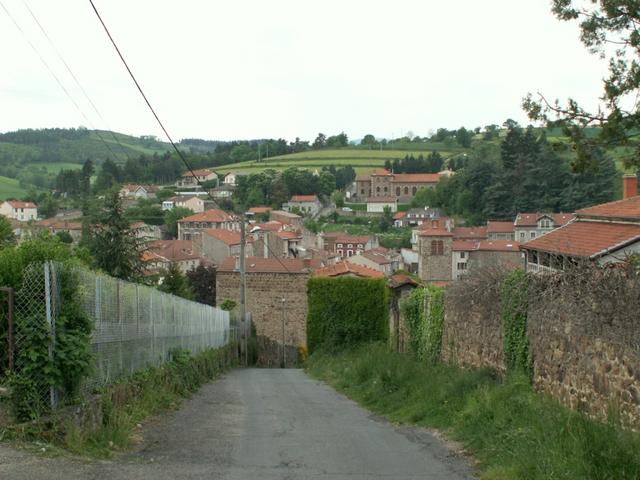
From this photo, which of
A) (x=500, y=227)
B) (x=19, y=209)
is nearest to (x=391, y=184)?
(x=19, y=209)

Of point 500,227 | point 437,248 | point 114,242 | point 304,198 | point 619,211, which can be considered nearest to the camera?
point 619,211

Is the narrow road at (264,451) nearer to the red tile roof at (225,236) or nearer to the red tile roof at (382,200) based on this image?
the red tile roof at (225,236)

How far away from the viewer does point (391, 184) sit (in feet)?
524

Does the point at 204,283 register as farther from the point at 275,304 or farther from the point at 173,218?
the point at 173,218

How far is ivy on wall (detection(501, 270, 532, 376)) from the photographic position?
471 inches

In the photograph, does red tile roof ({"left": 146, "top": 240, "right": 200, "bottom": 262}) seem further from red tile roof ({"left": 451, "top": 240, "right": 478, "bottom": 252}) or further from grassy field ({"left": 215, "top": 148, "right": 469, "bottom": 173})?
grassy field ({"left": 215, "top": 148, "right": 469, "bottom": 173})

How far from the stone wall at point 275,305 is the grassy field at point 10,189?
257 ft

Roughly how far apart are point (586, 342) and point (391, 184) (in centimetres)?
→ 15084

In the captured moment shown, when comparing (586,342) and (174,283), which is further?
(174,283)

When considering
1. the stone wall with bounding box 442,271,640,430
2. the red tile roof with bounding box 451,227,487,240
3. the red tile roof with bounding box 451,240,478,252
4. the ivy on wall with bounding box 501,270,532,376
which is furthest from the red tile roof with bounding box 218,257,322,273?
the red tile roof with bounding box 451,227,487,240

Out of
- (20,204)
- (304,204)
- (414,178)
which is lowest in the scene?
(20,204)

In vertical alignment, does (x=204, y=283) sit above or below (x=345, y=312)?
above

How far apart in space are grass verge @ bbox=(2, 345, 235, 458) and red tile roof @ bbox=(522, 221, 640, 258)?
9.23 m

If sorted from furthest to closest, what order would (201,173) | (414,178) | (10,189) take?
(414,178) < (201,173) < (10,189)
